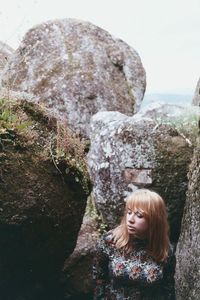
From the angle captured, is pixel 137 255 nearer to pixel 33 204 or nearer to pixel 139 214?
pixel 139 214

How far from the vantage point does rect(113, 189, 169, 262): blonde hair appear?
4312 millimetres

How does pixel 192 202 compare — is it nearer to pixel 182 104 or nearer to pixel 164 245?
pixel 164 245

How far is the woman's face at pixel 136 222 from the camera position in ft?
14.1

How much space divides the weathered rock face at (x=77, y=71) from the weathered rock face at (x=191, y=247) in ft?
19.7

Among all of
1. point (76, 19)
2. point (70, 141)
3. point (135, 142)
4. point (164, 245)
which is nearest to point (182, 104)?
point (135, 142)

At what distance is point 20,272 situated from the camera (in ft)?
20.2

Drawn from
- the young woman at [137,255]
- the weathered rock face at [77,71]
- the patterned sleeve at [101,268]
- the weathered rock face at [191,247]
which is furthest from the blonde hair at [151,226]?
the weathered rock face at [77,71]

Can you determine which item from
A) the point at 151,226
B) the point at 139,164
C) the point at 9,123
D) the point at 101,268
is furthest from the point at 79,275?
the point at 151,226

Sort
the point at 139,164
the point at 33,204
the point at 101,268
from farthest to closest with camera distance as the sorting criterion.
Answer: the point at 139,164
the point at 33,204
the point at 101,268


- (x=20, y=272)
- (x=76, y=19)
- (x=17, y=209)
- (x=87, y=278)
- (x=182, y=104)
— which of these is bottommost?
(x=87, y=278)

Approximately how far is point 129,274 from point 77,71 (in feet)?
28.3

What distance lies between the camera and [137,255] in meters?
4.39

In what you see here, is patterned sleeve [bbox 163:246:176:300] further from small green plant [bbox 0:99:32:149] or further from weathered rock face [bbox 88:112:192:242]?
weathered rock face [bbox 88:112:192:242]

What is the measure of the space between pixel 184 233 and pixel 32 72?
773 cm
